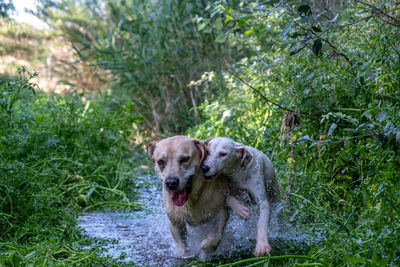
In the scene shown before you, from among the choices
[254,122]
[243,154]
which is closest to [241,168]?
[243,154]

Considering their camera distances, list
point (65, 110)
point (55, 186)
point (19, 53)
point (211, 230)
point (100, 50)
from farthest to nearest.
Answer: point (19, 53) < point (100, 50) < point (65, 110) < point (55, 186) < point (211, 230)

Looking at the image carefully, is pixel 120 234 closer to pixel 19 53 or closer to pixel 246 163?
pixel 246 163

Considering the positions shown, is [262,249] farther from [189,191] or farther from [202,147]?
[202,147]

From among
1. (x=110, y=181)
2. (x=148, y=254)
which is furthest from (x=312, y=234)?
(x=110, y=181)

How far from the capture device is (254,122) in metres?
5.50

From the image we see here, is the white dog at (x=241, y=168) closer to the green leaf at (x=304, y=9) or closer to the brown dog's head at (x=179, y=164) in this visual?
the brown dog's head at (x=179, y=164)

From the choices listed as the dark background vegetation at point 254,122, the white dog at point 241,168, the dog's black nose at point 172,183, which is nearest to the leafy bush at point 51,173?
the dark background vegetation at point 254,122

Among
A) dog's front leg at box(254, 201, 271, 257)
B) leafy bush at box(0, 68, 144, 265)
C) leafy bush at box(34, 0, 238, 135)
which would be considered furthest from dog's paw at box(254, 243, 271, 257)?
leafy bush at box(34, 0, 238, 135)

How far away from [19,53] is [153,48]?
701 cm

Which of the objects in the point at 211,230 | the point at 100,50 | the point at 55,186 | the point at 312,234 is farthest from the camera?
the point at 100,50

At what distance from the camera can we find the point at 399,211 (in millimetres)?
2688

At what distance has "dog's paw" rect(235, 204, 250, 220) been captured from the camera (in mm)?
3396

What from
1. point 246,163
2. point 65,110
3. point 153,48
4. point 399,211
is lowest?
point 399,211

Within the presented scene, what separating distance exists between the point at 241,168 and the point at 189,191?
0.44 metres
